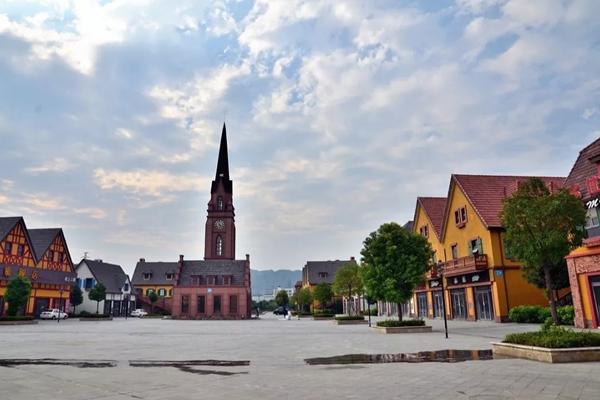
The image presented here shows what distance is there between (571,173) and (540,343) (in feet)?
65.3

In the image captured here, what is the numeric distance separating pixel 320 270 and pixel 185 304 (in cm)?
4171

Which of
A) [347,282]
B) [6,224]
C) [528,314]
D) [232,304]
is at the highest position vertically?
[6,224]

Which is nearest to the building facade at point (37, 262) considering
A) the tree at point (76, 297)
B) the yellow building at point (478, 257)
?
the tree at point (76, 297)

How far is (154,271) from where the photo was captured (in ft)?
343

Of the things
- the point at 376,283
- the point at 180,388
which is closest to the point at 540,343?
the point at 180,388

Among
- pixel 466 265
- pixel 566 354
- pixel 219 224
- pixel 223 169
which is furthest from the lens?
pixel 223 169

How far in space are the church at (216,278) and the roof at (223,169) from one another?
1488 millimetres

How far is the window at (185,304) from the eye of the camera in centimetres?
7162

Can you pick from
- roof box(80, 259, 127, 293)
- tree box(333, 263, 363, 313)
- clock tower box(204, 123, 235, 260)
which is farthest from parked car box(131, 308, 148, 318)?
tree box(333, 263, 363, 313)

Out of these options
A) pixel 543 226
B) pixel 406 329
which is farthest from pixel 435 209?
pixel 543 226

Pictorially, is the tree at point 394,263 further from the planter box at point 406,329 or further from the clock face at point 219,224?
the clock face at point 219,224

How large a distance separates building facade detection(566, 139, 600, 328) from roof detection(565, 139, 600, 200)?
0.26 ft

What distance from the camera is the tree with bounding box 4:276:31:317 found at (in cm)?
4722

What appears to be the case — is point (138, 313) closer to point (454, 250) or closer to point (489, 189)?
point (454, 250)
